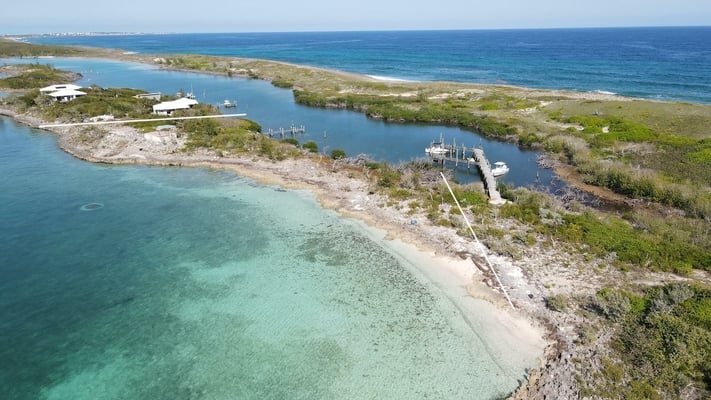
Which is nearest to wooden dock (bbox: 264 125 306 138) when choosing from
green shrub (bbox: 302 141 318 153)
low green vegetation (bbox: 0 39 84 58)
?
green shrub (bbox: 302 141 318 153)

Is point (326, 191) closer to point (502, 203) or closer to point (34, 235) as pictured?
point (502, 203)

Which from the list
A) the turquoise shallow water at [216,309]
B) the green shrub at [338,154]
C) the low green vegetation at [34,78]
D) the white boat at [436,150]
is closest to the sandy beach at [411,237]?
the turquoise shallow water at [216,309]

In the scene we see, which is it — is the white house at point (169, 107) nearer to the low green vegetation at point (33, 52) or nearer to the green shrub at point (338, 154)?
the green shrub at point (338, 154)

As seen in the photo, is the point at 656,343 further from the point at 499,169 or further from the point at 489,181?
the point at 499,169

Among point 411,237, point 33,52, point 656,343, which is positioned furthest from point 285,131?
point 33,52

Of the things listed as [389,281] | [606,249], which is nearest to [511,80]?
[606,249]
